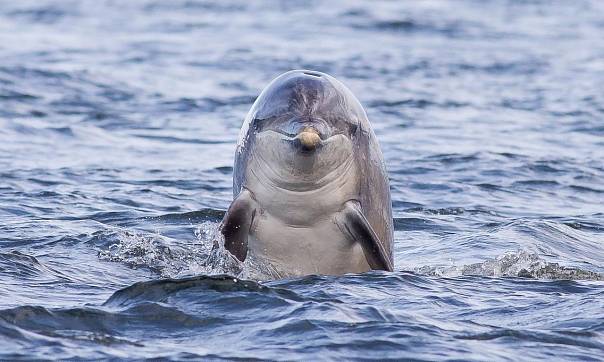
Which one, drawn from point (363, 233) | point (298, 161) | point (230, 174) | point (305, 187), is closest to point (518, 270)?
point (363, 233)

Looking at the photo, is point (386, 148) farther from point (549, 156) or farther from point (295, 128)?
point (295, 128)

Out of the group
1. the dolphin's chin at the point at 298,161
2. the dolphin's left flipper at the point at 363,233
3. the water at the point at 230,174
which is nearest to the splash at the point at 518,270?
the water at the point at 230,174

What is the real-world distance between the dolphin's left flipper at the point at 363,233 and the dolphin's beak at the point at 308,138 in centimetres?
57

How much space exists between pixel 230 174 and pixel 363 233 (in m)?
6.17

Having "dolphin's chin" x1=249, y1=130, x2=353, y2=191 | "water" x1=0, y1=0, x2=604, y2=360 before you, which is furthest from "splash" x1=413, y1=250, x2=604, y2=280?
"dolphin's chin" x1=249, y1=130, x2=353, y2=191

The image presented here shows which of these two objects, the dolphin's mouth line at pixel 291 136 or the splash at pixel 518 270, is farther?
the splash at pixel 518 270

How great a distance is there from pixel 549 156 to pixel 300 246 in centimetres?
786

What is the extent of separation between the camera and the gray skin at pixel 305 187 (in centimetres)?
805

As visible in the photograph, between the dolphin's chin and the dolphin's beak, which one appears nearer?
the dolphin's beak

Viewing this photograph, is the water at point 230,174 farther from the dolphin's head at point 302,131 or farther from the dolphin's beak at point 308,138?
the dolphin's beak at point 308,138

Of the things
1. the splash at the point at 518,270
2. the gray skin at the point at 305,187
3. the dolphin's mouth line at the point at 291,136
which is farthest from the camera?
the splash at the point at 518,270

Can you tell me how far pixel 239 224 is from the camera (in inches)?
323

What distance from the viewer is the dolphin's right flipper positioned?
322 inches

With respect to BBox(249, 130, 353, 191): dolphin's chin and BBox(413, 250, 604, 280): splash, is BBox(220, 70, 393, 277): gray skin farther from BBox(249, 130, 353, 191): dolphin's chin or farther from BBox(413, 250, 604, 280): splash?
BBox(413, 250, 604, 280): splash
